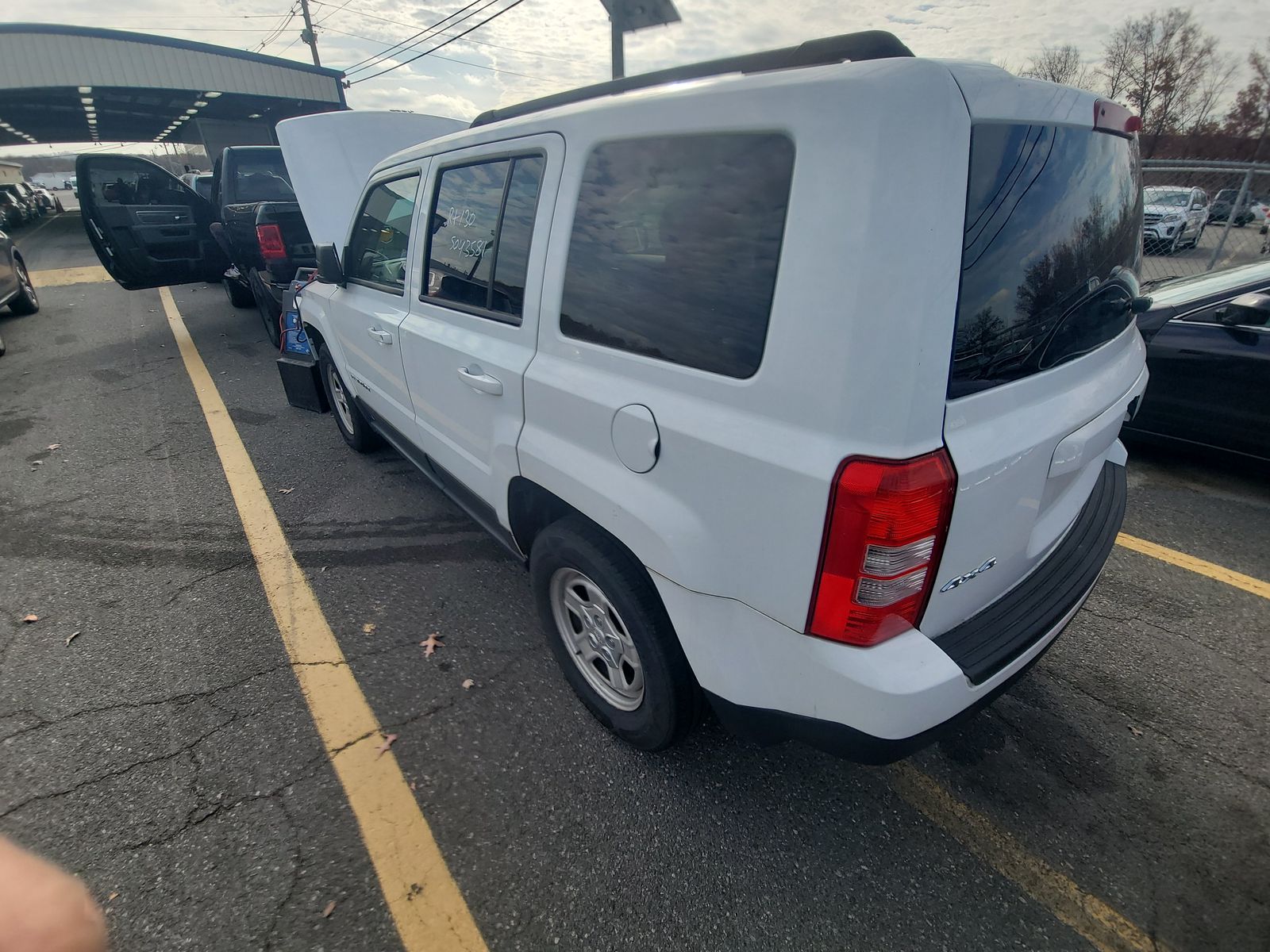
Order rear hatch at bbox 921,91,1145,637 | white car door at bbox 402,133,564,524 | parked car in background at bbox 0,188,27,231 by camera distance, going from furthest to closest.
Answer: parked car in background at bbox 0,188,27,231
white car door at bbox 402,133,564,524
rear hatch at bbox 921,91,1145,637

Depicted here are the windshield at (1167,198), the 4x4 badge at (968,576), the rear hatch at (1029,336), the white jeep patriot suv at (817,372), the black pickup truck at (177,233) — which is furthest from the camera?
the windshield at (1167,198)

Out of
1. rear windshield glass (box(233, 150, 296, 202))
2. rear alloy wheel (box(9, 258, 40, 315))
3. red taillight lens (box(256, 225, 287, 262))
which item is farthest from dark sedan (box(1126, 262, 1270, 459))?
rear alloy wheel (box(9, 258, 40, 315))

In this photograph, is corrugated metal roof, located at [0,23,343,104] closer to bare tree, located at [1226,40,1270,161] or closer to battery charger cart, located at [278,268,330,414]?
battery charger cart, located at [278,268,330,414]

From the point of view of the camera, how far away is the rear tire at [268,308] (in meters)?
7.11

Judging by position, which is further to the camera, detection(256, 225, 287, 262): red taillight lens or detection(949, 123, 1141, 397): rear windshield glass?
detection(256, 225, 287, 262): red taillight lens

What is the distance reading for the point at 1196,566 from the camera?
10.7ft

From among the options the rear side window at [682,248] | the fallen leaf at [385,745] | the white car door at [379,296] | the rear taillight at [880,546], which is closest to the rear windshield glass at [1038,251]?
the rear taillight at [880,546]

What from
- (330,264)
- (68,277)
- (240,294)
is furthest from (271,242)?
(68,277)

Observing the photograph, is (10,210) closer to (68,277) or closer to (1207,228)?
(68,277)

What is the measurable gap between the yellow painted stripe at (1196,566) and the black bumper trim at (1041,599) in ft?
4.02

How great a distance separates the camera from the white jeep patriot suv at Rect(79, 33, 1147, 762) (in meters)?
1.28

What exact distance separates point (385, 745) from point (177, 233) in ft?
26.8

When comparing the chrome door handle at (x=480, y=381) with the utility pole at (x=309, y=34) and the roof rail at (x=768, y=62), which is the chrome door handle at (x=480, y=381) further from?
the utility pole at (x=309, y=34)

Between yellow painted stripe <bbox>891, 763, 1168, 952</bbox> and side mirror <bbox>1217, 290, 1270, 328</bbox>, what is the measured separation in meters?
3.58
